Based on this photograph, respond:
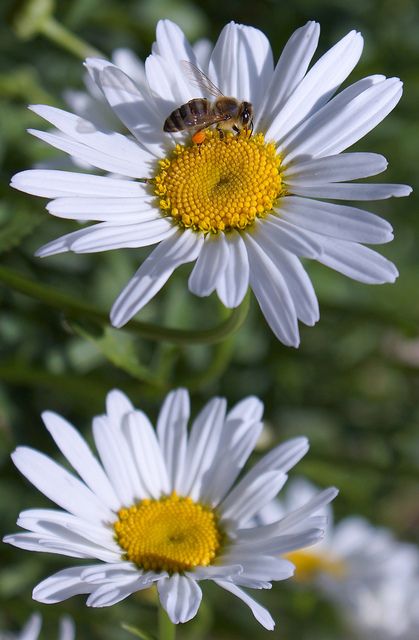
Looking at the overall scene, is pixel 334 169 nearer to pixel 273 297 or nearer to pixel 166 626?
pixel 273 297

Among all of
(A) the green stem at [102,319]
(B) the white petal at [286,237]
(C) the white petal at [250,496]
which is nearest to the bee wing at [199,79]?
(B) the white petal at [286,237]

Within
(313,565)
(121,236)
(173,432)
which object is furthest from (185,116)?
(313,565)

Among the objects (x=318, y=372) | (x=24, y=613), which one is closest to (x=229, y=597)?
(x=318, y=372)

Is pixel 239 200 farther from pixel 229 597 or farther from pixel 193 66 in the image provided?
pixel 229 597

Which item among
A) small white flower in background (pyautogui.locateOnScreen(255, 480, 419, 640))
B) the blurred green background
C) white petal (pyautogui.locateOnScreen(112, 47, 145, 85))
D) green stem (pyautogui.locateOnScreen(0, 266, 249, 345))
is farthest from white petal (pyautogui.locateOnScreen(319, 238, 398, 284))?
small white flower in background (pyautogui.locateOnScreen(255, 480, 419, 640))

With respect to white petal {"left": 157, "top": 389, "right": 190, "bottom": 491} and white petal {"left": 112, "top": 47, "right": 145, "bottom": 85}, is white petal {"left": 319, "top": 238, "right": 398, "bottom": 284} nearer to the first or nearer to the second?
white petal {"left": 157, "top": 389, "right": 190, "bottom": 491}

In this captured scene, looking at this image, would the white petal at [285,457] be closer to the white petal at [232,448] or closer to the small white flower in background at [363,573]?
the white petal at [232,448]
